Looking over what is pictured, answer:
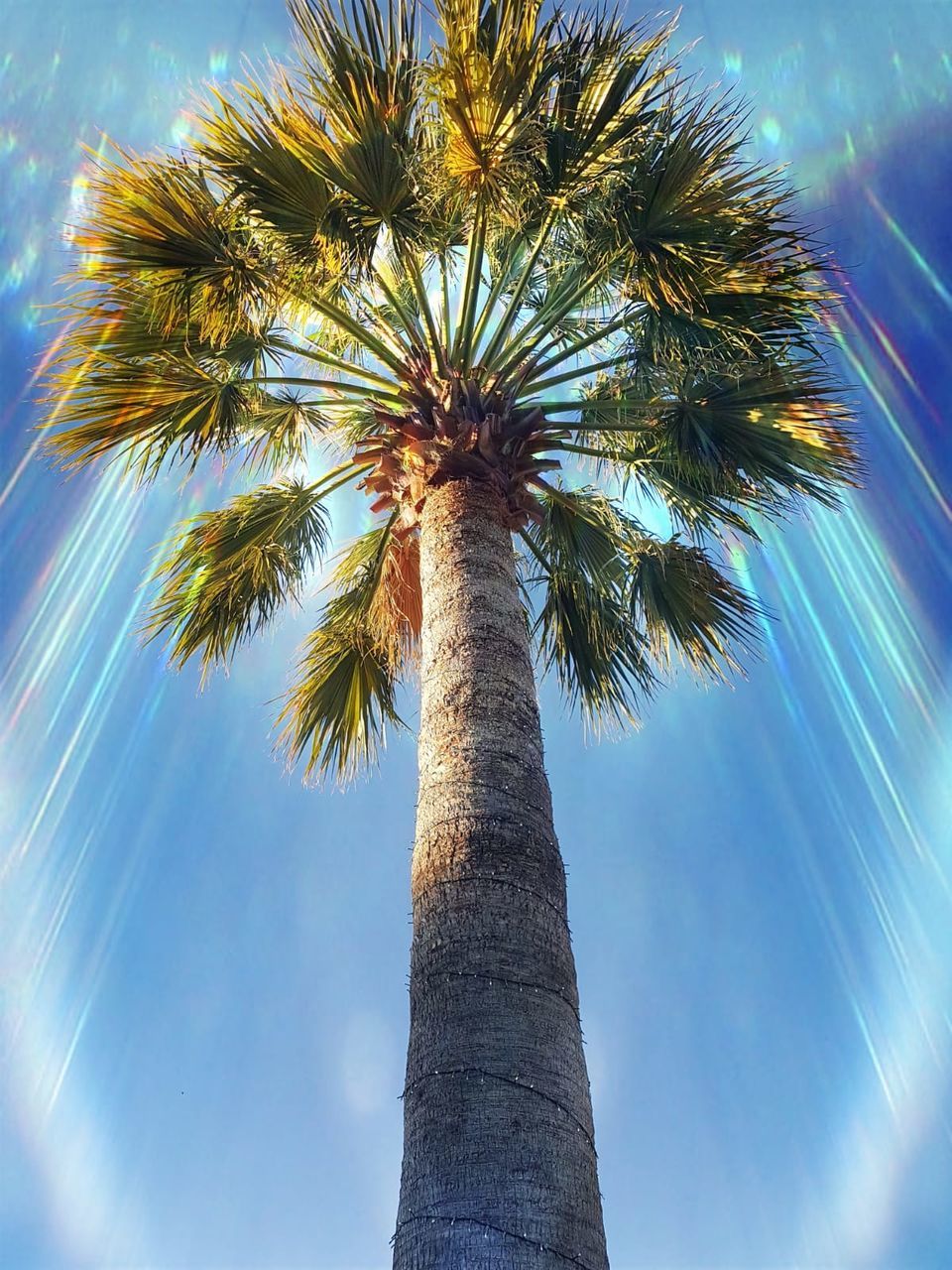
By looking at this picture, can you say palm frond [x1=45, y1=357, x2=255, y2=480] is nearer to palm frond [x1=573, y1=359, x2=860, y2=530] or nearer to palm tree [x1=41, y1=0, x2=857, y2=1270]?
palm tree [x1=41, y1=0, x2=857, y2=1270]

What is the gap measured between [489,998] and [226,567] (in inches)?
185

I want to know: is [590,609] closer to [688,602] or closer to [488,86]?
[688,602]

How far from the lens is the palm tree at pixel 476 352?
497 centimetres


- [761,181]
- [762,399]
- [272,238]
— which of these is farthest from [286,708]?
[761,181]

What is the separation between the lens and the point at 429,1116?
289 cm

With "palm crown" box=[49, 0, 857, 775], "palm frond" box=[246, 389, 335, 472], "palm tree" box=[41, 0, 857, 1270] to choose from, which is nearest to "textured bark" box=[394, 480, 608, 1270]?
"palm tree" box=[41, 0, 857, 1270]

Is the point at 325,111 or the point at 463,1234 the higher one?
the point at 325,111

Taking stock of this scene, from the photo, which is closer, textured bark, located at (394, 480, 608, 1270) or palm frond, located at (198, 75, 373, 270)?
textured bark, located at (394, 480, 608, 1270)

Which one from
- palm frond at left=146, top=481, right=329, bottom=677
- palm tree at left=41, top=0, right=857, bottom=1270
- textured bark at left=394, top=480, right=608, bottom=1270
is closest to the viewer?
textured bark at left=394, top=480, right=608, bottom=1270

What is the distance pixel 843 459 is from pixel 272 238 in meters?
3.62

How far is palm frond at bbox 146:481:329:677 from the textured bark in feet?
10.3

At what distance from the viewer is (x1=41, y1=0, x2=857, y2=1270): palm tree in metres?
4.97

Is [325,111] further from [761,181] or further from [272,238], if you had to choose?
[761,181]

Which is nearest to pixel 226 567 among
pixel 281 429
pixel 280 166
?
pixel 281 429
